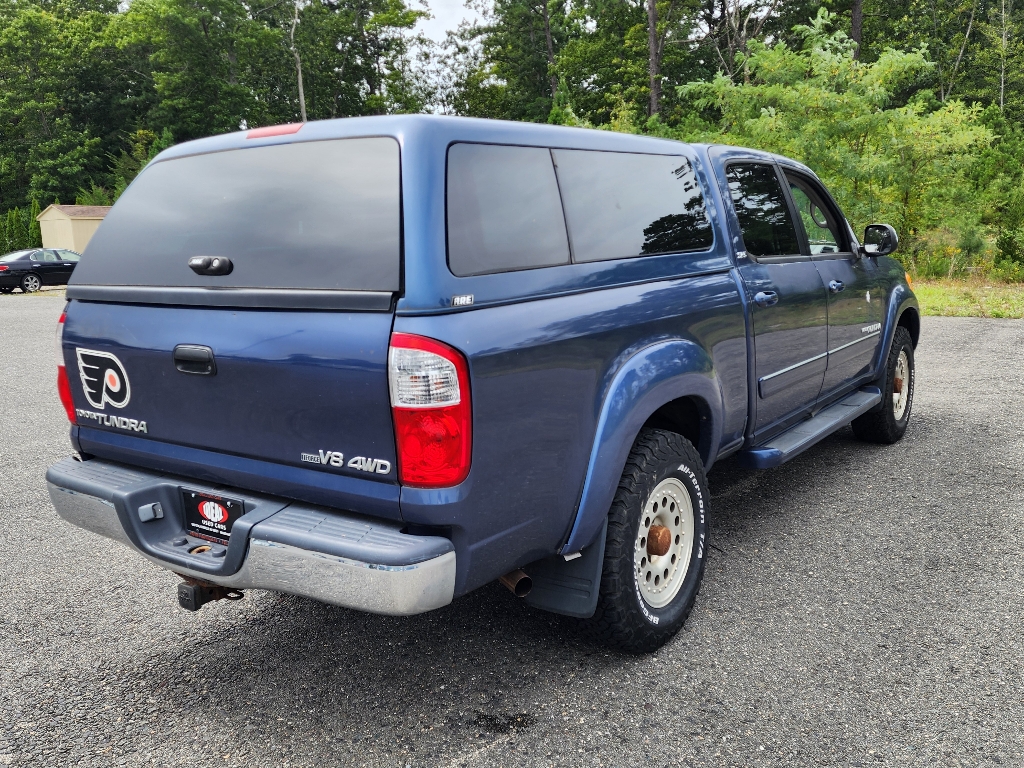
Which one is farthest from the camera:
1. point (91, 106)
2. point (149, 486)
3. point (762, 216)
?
point (91, 106)

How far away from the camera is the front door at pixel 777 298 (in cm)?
390

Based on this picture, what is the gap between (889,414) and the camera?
5672 millimetres

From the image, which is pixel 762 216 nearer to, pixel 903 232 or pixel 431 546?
pixel 431 546

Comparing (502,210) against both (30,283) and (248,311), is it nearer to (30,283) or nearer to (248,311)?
(248,311)

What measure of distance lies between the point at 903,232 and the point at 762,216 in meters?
13.8

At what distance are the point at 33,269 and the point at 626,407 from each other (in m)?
26.8

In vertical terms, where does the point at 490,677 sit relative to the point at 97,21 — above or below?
below

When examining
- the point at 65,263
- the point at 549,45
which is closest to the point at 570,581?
the point at 65,263

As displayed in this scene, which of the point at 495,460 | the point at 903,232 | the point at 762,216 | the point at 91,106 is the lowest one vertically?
the point at 903,232

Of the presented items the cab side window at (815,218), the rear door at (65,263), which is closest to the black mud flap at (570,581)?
the cab side window at (815,218)

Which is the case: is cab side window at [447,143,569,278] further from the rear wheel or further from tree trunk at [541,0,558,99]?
tree trunk at [541,0,558,99]

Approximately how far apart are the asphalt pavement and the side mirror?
1598 millimetres

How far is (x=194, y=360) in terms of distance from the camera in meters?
2.66

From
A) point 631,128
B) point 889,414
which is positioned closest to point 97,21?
point 631,128
